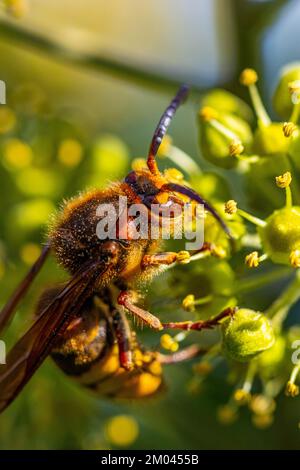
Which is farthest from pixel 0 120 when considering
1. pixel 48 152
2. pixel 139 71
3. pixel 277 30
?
pixel 277 30

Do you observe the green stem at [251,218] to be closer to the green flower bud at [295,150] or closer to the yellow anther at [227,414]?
the green flower bud at [295,150]

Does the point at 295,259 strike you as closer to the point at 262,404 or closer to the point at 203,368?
the point at 203,368

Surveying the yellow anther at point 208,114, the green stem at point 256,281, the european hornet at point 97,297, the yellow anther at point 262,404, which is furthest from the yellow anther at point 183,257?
the yellow anther at point 262,404

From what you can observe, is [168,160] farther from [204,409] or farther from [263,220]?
[204,409]

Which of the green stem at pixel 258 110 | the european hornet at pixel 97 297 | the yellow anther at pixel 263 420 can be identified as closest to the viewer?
the european hornet at pixel 97 297

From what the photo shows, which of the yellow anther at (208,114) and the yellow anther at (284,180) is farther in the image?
the yellow anther at (208,114)

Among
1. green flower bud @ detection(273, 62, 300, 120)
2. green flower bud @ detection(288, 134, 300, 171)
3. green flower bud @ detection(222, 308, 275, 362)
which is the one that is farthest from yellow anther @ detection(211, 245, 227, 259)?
green flower bud @ detection(273, 62, 300, 120)

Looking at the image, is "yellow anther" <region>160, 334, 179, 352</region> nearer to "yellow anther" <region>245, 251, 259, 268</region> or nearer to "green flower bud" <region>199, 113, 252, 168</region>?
"yellow anther" <region>245, 251, 259, 268</region>
